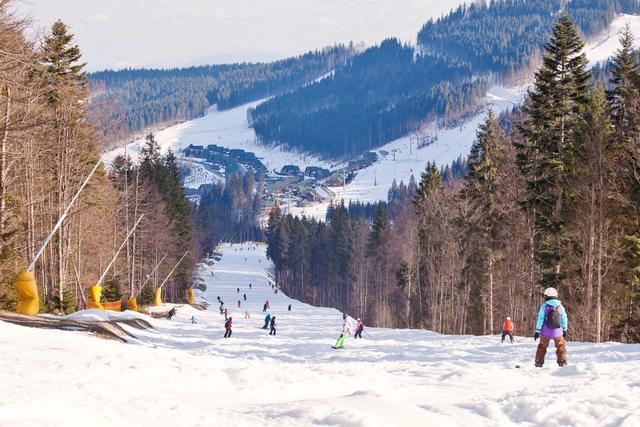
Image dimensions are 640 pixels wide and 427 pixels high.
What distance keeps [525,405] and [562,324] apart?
5762mm

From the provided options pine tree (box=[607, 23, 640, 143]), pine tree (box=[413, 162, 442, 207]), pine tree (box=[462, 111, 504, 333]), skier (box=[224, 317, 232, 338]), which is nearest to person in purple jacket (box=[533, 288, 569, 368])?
pine tree (box=[607, 23, 640, 143])

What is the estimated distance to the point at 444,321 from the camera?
5006 cm

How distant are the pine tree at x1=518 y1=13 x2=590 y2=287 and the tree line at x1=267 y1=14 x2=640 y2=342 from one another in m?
0.05

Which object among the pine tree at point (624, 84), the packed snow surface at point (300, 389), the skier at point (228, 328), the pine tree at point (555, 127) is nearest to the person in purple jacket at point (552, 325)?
the packed snow surface at point (300, 389)

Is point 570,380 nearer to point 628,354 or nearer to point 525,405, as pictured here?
point 525,405

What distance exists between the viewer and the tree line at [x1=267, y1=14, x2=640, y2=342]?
27.0 m

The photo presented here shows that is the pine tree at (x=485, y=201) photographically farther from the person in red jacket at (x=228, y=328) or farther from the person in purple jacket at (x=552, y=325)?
the person in purple jacket at (x=552, y=325)

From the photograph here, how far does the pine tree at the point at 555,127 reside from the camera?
99.4ft

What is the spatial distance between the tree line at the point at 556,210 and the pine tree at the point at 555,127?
0.16ft

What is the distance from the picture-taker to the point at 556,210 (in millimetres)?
30297

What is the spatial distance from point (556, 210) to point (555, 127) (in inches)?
157

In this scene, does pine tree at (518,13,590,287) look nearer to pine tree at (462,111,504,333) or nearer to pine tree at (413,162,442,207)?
pine tree at (462,111,504,333)

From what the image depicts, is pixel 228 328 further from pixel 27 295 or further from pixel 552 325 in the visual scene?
pixel 552 325

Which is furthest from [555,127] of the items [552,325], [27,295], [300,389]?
[27,295]
